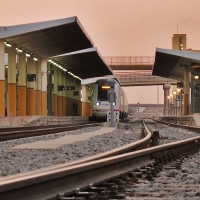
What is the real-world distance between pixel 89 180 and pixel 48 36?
98.5ft

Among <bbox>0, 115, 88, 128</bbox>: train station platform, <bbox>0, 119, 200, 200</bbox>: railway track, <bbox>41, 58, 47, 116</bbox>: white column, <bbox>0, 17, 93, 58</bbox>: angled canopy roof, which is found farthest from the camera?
<bbox>41, 58, 47, 116</bbox>: white column

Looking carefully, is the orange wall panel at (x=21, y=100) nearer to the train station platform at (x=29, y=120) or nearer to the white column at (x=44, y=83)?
the train station platform at (x=29, y=120)

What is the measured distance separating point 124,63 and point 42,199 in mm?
64165

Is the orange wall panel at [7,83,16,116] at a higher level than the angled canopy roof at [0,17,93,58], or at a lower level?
lower

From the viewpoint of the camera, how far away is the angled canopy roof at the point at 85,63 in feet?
151

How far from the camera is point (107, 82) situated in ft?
119

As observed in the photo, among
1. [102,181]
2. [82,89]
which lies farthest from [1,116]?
[82,89]

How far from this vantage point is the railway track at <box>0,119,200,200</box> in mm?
3781

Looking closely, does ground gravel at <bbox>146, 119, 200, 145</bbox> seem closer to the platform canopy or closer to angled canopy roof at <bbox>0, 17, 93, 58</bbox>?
angled canopy roof at <bbox>0, 17, 93, 58</bbox>

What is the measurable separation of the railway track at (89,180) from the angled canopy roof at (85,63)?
127 feet

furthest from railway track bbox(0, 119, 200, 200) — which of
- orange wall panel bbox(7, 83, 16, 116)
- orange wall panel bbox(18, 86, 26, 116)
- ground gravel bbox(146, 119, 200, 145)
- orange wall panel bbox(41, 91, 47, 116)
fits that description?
orange wall panel bbox(41, 91, 47, 116)

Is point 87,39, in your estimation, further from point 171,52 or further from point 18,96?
point 171,52

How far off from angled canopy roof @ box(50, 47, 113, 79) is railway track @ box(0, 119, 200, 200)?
38805 mm

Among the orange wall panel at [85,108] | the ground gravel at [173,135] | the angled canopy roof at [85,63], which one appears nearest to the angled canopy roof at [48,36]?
the angled canopy roof at [85,63]
